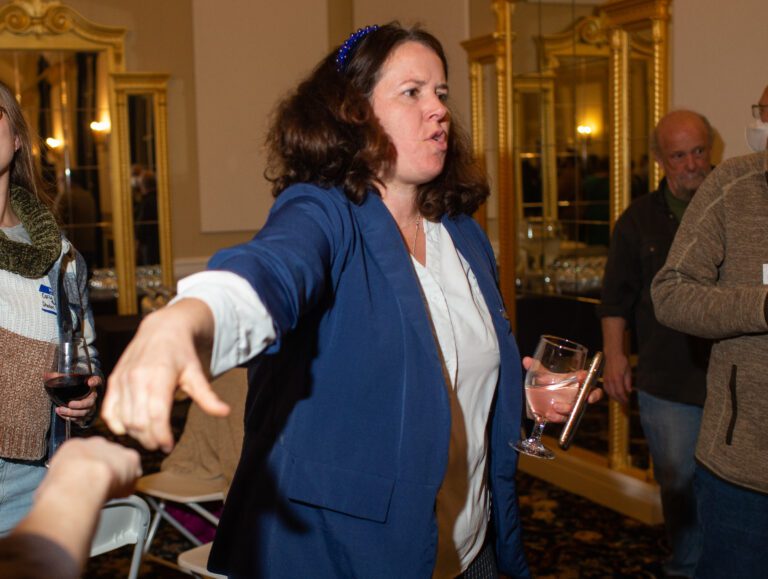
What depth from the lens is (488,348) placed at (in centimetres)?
174

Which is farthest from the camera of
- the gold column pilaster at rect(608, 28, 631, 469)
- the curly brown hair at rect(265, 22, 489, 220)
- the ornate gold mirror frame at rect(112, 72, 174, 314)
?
the ornate gold mirror frame at rect(112, 72, 174, 314)

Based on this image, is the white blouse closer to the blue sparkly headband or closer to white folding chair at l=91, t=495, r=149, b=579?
the blue sparkly headband

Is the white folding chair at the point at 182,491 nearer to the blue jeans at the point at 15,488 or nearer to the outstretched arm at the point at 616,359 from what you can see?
the blue jeans at the point at 15,488

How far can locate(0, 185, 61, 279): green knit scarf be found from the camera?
6.46 feet

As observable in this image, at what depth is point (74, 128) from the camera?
7.72 meters

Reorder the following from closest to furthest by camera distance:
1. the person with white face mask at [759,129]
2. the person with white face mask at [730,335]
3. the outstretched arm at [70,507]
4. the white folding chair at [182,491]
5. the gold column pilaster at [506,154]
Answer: the outstretched arm at [70,507]
the person with white face mask at [730,335]
the person with white face mask at [759,129]
the white folding chair at [182,491]
the gold column pilaster at [506,154]

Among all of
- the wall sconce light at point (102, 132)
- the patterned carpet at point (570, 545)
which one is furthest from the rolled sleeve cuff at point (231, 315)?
the wall sconce light at point (102, 132)

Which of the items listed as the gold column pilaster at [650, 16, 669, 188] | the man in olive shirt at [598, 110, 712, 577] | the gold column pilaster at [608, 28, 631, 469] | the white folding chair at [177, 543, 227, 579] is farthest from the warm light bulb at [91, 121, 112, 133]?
the white folding chair at [177, 543, 227, 579]

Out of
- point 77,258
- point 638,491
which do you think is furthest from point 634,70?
point 77,258

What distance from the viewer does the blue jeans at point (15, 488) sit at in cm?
191

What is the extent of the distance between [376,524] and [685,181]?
244 cm

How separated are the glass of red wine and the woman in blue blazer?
0.56m

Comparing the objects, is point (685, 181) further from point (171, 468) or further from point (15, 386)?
point (15, 386)

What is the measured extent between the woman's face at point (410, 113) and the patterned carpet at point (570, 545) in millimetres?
2632
